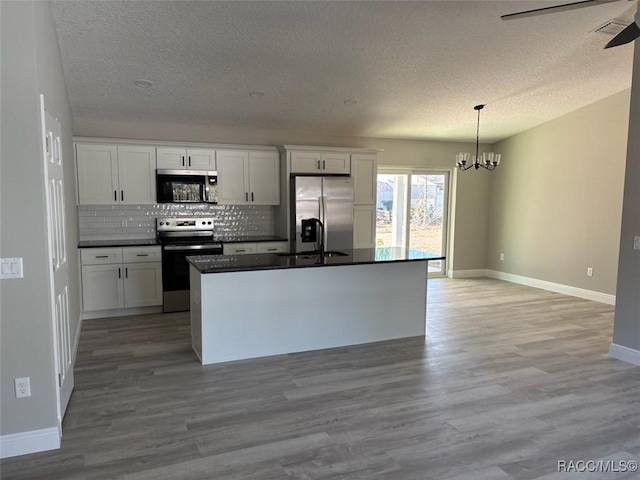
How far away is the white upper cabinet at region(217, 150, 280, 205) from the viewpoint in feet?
19.4

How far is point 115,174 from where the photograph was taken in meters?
5.36

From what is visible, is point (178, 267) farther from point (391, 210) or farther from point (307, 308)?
point (391, 210)

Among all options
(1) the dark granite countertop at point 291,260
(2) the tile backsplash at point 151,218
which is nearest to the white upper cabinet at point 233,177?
(2) the tile backsplash at point 151,218

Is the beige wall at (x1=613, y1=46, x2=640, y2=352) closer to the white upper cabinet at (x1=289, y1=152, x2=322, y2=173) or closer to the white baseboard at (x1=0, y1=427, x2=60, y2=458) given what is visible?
the white upper cabinet at (x1=289, y1=152, x2=322, y2=173)

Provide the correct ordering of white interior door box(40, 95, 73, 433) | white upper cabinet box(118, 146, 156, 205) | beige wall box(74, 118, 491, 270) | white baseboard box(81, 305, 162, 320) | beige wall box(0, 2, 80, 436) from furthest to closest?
beige wall box(74, 118, 491, 270)
white upper cabinet box(118, 146, 156, 205)
white baseboard box(81, 305, 162, 320)
white interior door box(40, 95, 73, 433)
beige wall box(0, 2, 80, 436)

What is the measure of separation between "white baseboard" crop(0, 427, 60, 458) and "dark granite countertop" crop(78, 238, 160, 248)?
299 centimetres

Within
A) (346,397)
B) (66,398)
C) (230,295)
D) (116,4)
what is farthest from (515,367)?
(116,4)

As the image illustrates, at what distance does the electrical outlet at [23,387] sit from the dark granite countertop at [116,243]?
2937 mm

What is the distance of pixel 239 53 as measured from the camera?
3979 millimetres

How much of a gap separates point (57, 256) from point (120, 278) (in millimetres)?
2498

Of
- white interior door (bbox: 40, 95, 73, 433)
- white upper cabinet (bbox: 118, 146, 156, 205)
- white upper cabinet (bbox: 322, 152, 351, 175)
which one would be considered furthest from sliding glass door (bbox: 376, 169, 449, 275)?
white interior door (bbox: 40, 95, 73, 433)

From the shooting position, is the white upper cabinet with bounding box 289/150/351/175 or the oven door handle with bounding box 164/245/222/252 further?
the white upper cabinet with bounding box 289/150/351/175

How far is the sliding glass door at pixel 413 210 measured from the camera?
24.9 ft

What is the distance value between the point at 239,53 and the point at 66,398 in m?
3.11
